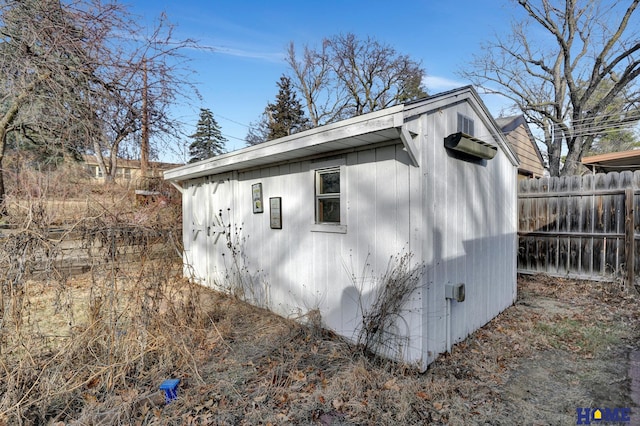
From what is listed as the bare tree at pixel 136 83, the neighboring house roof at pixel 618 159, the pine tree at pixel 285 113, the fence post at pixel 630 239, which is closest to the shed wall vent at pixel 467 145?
the fence post at pixel 630 239

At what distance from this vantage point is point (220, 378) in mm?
2941

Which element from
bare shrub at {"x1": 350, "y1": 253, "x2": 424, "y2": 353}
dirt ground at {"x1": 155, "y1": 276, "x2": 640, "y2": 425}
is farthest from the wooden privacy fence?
bare shrub at {"x1": 350, "y1": 253, "x2": 424, "y2": 353}

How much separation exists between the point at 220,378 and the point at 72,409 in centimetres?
110

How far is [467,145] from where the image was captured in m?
3.49

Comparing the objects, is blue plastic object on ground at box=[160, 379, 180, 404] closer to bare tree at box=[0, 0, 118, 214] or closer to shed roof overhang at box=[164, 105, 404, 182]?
shed roof overhang at box=[164, 105, 404, 182]

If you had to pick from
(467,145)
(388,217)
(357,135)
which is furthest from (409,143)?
(467,145)

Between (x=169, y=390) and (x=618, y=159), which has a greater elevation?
(x=618, y=159)

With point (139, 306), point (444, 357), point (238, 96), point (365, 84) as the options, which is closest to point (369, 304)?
point (444, 357)

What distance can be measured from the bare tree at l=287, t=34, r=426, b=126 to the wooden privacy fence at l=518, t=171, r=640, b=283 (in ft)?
48.1

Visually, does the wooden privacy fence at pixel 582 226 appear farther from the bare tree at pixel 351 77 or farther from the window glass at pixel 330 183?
the bare tree at pixel 351 77

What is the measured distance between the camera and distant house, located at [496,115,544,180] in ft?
38.5

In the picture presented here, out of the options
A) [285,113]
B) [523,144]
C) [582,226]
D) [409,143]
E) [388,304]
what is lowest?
[388,304]

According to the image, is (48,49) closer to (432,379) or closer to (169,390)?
(169,390)

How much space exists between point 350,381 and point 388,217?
1.58 meters
